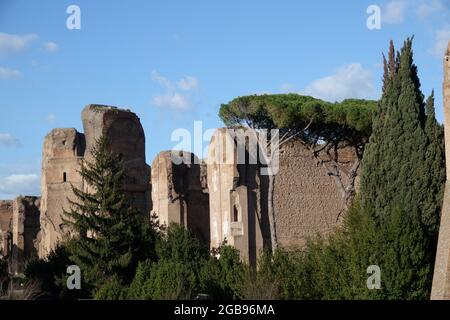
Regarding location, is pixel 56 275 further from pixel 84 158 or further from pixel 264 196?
pixel 84 158

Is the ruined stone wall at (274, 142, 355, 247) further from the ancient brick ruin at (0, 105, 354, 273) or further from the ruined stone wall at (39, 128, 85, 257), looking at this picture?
the ruined stone wall at (39, 128, 85, 257)

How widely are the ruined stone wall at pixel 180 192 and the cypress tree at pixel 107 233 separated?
576cm

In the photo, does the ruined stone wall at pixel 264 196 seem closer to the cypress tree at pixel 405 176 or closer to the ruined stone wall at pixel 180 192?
the ruined stone wall at pixel 180 192

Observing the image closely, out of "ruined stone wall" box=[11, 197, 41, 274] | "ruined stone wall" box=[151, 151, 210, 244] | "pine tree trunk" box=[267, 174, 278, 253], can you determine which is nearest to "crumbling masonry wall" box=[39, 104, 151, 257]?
"ruined stone wall" box=[151, 151, 210, 244]

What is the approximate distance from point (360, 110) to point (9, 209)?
96.3ft

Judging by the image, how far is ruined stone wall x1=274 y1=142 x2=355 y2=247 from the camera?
93.0 feet

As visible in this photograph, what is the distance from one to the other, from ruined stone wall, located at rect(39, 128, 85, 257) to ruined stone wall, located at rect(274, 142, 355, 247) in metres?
11.1

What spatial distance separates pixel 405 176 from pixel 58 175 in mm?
21821

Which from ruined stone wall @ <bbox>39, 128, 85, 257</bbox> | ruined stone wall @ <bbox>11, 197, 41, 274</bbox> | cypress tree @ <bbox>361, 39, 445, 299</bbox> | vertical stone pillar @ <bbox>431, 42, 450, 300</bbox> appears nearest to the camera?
vertical stone pillar @ <bbox>431, 42, 450, 300</bbox>

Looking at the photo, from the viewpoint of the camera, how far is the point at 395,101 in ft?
62.6

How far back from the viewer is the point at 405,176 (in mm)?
Result: 18484

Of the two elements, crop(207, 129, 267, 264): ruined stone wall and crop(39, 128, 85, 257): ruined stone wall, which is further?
crop(39, 128, 85, 257): ruined stone wall

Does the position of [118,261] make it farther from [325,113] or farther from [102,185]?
[325,113]
